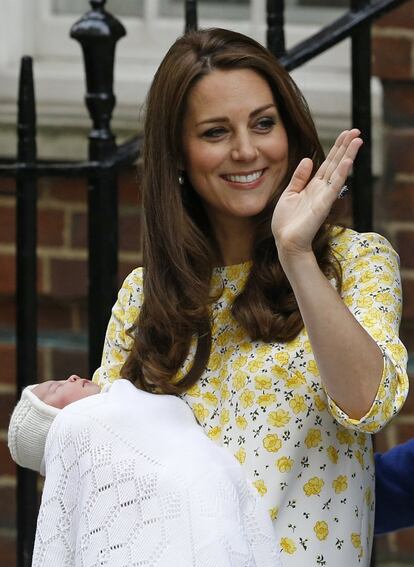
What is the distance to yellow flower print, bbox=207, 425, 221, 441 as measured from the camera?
2.86 metres

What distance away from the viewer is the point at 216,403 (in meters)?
2.90

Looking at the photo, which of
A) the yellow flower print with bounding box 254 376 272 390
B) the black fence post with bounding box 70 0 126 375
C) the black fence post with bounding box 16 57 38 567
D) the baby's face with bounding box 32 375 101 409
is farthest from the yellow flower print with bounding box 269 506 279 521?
the black fence post with bounding box 16 57 38 567

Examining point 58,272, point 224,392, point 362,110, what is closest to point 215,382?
point 224,392

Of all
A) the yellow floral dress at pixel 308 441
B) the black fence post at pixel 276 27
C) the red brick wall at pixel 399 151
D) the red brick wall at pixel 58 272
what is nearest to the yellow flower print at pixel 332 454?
the yellow floral dress at pixel 308 441

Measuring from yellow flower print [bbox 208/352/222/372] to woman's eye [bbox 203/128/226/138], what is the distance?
433 mm

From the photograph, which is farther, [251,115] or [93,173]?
[93,173]

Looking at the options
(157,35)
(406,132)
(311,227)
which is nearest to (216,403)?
(311,227)

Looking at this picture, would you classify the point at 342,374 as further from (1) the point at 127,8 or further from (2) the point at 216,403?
(1) the point at 127,8

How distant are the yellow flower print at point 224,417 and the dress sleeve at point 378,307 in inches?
10.6

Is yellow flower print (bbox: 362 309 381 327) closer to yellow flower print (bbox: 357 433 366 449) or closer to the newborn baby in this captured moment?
yellow flower print (bbox: 357 433 366 449)

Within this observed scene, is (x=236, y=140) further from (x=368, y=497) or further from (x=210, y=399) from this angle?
(x=368, y=497)

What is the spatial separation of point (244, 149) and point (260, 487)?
652 millimetres

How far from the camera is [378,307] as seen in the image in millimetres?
2740

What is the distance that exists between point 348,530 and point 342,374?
0.36m
